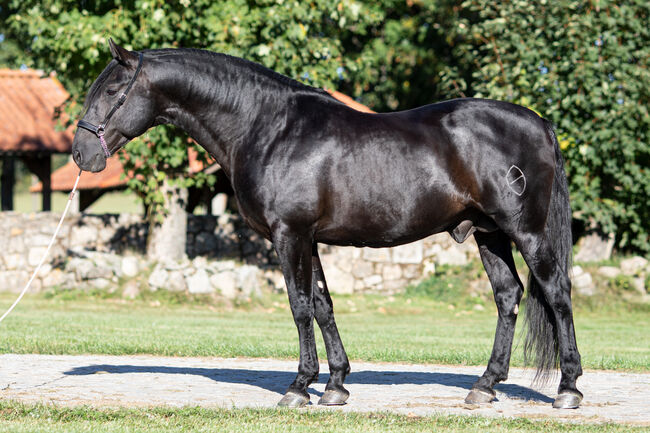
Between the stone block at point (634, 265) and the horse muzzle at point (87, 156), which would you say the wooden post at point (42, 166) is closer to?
the stone block at point (634, 265)

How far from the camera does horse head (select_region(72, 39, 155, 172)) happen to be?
618 centimetres

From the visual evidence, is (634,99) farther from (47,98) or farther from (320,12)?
(47,98)

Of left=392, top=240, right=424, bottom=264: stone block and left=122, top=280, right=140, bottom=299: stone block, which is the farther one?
left=392, top=240, right=424, bottom=264: stone block

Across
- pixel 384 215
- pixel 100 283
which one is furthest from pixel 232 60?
pixel 100 283

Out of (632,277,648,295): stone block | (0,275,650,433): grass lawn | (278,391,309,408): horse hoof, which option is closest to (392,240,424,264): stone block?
(0,275,650,433): grass lawn

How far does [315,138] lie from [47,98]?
23829mm

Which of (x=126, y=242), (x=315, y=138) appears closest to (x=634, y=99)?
(x=126, y=242)

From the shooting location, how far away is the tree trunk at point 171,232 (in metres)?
18.0

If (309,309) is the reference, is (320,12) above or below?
above

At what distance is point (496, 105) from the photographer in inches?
261

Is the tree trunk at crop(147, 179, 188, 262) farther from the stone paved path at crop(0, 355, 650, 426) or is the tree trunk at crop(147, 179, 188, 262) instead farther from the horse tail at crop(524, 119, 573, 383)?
the horse tail at crop(524, 119, 573, 383)

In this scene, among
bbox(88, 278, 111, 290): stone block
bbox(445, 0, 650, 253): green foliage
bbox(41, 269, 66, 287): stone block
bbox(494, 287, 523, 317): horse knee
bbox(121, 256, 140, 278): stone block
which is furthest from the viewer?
bbox(41, 269, 66, 287): stone block

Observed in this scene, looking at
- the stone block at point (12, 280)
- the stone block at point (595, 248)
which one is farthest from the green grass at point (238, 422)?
the stone block at point (595, 248)

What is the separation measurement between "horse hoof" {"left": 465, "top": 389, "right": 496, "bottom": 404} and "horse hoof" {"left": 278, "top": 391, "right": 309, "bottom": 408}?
1.23 meters
